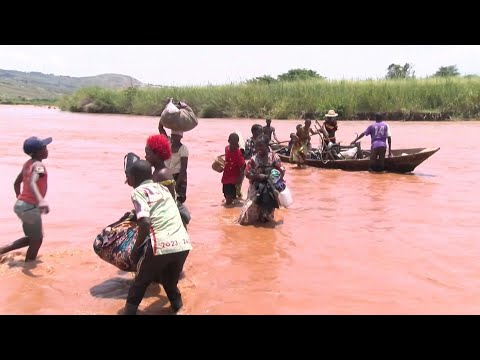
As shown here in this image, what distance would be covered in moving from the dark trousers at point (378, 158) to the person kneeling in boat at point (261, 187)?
505 cm

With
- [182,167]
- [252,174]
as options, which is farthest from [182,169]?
[252,174]

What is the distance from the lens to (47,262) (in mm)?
4938

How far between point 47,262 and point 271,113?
24.3m

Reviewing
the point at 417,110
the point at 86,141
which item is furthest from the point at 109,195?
the point at 417,110

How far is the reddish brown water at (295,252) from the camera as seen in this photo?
4.09 meters

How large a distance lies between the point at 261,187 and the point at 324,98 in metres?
21.5

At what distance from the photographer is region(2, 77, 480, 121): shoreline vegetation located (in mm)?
24891

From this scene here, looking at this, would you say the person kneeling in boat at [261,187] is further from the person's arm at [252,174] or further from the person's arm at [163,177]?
the person's arm at [163,177]

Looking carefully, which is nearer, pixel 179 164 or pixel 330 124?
pixel 179 164

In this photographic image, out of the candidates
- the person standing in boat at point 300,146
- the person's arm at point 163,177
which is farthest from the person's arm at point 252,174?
the person standing in boat at point 300,146

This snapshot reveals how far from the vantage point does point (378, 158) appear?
11047 mm

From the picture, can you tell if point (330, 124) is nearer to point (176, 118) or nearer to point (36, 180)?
point (176, 118)

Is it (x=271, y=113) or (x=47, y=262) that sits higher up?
(x=271, y=113)
